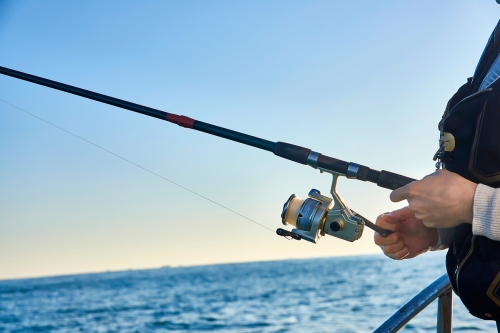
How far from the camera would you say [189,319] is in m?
21.5

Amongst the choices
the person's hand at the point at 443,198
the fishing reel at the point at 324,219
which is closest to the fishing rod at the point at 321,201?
the fishing reel at the point at 324,219

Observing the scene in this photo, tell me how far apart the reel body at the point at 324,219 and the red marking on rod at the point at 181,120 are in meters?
0.62

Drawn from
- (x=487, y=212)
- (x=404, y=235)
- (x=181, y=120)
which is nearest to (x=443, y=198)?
(x=487, y=212)

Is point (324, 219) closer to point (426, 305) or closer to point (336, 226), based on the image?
point (336, 226)

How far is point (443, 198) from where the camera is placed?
1545mm

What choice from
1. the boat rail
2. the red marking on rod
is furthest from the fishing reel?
the red marking on rod

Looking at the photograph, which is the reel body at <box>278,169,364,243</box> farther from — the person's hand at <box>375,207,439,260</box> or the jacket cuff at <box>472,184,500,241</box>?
the jacket cuff at <box>472,184,500,241</box>

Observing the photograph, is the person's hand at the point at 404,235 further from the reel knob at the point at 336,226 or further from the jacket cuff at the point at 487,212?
the jacket cuff at the point at 487,212

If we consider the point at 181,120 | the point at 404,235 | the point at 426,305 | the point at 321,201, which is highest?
the point at 181,120

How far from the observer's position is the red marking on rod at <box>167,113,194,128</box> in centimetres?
264

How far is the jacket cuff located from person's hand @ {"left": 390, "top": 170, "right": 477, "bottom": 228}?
0.02 metres

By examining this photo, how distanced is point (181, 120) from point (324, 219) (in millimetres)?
820

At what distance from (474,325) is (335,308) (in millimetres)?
8497

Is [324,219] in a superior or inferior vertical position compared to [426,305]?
superior
